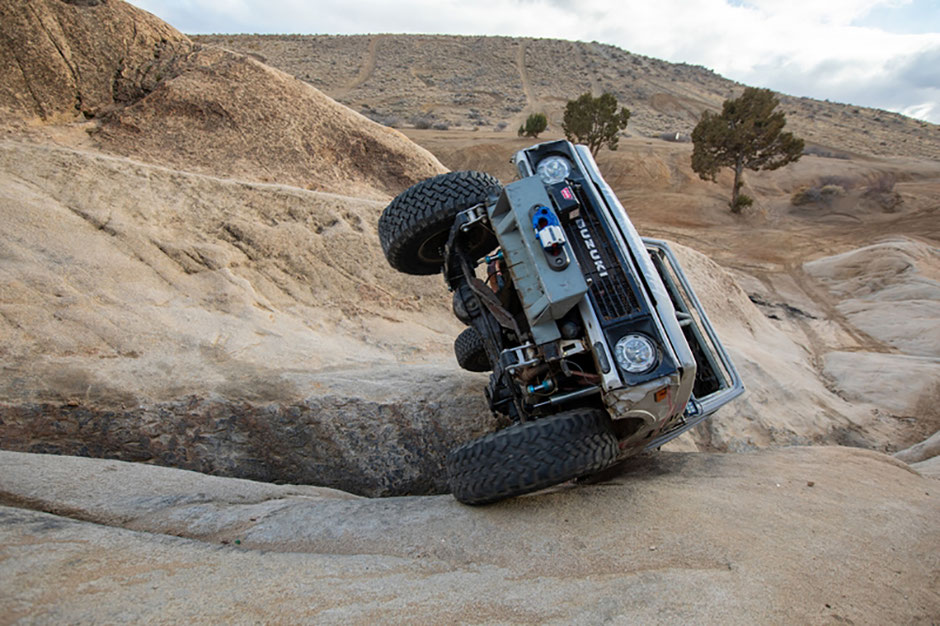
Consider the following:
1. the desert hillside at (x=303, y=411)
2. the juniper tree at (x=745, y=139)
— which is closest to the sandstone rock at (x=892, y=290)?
the desert hillside at (x=303, y=411)

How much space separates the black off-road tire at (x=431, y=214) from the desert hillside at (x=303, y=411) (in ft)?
3.86

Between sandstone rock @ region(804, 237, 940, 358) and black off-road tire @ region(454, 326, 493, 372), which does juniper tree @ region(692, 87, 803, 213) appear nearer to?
sandstone rock @ region(804, 237, 940, 358)

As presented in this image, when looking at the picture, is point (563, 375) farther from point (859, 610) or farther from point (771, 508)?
point (859, 610)

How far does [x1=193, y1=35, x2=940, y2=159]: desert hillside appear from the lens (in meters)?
38.3

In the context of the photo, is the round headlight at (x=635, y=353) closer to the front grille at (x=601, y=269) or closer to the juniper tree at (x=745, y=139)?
the front grille at (x=601, y=269)

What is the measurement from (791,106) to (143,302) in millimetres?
57098

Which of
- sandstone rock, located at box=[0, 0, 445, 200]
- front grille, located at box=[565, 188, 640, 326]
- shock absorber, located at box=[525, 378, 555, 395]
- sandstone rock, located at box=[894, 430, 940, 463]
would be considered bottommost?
sandstone rock, located at box=[894, 430, 940, 463]

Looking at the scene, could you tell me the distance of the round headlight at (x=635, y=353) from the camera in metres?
3.01

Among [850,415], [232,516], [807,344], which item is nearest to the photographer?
[232,516]

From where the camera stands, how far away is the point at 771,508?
117 inches

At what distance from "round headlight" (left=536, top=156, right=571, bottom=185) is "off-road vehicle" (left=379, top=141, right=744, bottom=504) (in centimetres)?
1

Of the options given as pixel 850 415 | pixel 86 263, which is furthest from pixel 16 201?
pixel 850 415

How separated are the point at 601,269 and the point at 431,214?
1.28 meters

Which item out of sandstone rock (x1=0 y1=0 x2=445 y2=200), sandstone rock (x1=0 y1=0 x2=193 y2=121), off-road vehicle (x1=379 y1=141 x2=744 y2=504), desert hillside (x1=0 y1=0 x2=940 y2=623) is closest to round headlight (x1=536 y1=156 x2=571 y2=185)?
off-road vehicle (x1=379 y1=141 x2=744 y2=504)
